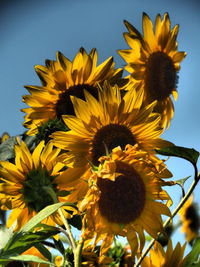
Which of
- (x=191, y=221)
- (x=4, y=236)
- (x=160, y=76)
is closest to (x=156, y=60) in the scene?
(x=160, y=76)

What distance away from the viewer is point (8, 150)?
3.44ft

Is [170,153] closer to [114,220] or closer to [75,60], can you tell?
[114,220]

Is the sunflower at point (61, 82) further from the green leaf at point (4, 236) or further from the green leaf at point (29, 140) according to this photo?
the green leaf at point (4, 236)

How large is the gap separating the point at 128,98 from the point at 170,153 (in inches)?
5.8

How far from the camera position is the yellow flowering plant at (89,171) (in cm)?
77

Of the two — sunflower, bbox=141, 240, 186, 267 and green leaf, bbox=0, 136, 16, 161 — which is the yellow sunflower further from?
sunflower, bbox=141, 240, 186, 267

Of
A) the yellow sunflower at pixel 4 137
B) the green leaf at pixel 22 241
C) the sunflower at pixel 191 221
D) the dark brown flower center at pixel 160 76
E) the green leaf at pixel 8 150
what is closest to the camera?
the green leaf at pixel 22 241

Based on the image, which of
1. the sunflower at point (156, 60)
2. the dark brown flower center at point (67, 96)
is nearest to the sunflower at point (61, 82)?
the dark brown flower center at point (67, 96)

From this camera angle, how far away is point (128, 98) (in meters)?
0.87

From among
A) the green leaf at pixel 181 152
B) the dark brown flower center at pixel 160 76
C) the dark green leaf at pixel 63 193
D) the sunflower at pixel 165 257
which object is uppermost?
the dark brown flower center at pixel 160 76

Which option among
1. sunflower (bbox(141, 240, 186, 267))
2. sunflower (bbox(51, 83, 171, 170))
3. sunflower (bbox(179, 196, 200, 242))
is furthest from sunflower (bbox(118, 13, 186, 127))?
sunflower (bbox(179, 196, 200, 242))

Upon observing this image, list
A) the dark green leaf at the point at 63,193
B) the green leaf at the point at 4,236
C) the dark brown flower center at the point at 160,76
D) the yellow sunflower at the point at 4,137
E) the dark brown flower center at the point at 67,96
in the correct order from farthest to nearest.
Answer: the yellow sunflower at the point at 4,137, the dark brown flower center at the point at 160,76, the dark brown flower center at the point at 67,96, the dark green leaf at the point at 63,193, the green leaf at the point at 4,236

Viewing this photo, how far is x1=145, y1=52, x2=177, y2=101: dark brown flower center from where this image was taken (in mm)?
1248

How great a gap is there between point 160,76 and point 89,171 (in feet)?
1.71
